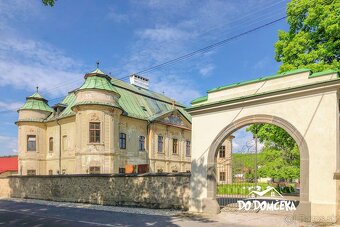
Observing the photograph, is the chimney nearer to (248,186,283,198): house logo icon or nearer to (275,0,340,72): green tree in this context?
(248,186,283,198): house logo icon

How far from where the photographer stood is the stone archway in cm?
1112

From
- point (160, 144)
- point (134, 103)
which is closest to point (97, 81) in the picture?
point (134, 103)

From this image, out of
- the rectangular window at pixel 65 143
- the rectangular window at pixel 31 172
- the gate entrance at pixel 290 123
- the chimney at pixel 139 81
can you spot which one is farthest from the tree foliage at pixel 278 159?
the rectangular window at pixel 31 172

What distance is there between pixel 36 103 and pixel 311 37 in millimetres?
25412

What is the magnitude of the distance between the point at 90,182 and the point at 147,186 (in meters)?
4.54

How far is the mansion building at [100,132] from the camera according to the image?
2612 centimetres

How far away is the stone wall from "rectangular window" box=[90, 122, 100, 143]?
5119 mm

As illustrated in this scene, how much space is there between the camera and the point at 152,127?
32.5 metres

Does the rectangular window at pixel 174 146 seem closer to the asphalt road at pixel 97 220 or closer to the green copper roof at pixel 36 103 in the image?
the green copper roof at pixel 36 103

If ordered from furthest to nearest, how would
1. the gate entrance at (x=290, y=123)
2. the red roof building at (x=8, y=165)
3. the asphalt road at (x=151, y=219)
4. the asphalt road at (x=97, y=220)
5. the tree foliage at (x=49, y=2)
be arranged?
the red roof building at (x=8, y=165)
the asphalt road at (x=97, y=220)
the asphalt road at (x=151, y=219)
the gate entrance at (x=290, y=123)
the tree foliage at (x=49, y=2)

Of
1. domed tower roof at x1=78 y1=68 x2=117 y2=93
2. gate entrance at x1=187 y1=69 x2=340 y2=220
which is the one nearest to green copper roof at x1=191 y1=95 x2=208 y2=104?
gate entrance at x1=187 y1=69 x2=340 y2=220

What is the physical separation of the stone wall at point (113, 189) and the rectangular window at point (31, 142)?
21.5ft

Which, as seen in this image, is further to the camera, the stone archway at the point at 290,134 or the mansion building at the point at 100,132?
the mansion building at the point at 100,132

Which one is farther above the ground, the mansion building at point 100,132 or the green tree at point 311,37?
the green tree at point 311,37
